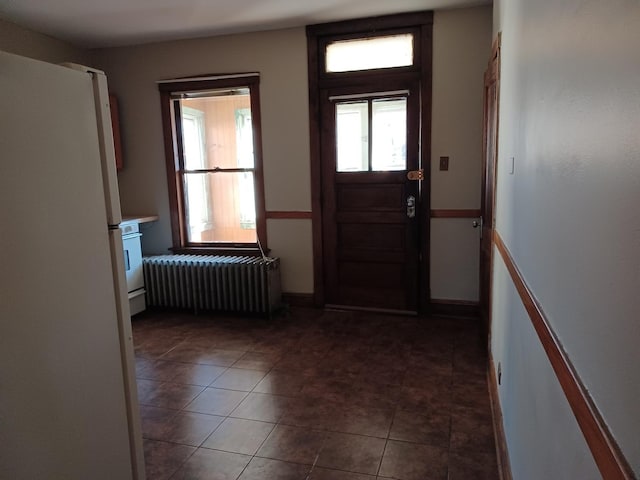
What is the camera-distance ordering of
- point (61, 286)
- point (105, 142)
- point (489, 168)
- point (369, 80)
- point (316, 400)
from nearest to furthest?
1. point (61, 286)
2. point (105, 142)
3. point (316, 400)
4. point (489, 168)
5. point (369, 80)

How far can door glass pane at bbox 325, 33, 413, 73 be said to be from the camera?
3758 mm

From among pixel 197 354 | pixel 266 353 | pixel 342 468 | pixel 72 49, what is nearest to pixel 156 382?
pixel 197 354

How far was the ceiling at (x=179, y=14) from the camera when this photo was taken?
3.34 metres

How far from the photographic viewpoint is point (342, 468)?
79.2 inches

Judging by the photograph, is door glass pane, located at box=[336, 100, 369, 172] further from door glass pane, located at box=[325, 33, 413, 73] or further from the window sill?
the window sill

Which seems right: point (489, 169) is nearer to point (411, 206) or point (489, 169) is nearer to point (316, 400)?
point (411, 206)

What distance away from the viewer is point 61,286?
1.29 m

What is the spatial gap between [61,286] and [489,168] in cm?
270

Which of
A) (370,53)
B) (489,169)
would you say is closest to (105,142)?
(489,169)

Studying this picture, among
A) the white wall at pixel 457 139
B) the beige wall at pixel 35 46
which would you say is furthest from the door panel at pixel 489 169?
the beige wall at pixel 35 46

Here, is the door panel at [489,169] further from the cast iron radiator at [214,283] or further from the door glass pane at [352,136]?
the cast iron radiator at [214,283]

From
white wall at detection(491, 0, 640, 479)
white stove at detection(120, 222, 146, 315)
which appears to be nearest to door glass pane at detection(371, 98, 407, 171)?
white wall at detection(491, 0, 640, 479)

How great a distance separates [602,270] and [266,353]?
2819 millimetres

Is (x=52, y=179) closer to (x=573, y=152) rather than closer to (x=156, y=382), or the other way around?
(x=573, y=152)
